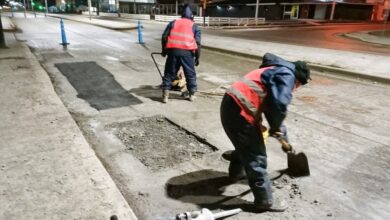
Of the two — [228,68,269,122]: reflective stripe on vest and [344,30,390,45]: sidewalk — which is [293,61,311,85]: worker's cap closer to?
[228,68,269,122]: reflective stripe on vest

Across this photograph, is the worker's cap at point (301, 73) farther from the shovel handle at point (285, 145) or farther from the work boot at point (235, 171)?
the work boot at point (235, 171)

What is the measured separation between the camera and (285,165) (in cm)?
388

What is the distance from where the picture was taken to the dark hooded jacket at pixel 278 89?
2.58m

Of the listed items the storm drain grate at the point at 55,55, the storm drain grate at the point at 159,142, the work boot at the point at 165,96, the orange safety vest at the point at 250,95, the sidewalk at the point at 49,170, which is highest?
the orange safety vest at the point at 250,95

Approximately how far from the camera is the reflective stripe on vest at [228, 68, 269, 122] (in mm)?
2719

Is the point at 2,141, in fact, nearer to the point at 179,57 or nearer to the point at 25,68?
the point at 179,57

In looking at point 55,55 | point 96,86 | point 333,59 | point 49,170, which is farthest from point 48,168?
point 333,59

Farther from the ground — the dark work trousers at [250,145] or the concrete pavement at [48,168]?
the dark work trousers at [250,145]

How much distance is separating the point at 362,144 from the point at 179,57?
336 cm

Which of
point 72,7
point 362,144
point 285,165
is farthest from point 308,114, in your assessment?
point 72,7

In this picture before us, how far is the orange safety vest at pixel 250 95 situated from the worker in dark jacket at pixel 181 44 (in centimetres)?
325

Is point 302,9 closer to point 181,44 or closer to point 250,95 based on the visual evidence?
point 181,44

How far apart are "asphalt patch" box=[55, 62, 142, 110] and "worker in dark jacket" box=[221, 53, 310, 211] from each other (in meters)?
3.63

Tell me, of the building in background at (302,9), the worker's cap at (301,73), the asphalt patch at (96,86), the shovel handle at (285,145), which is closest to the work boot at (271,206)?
the shovel handle at (285,145)
